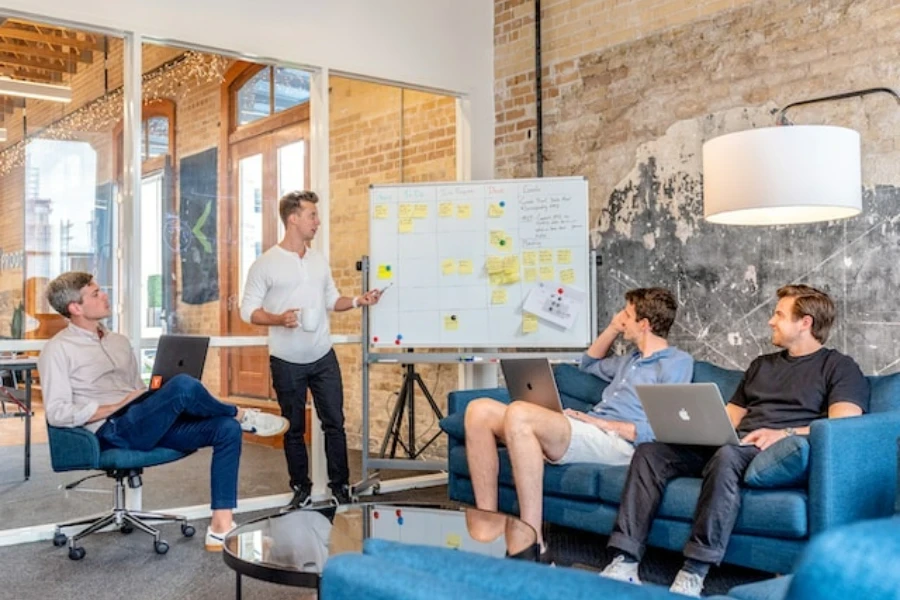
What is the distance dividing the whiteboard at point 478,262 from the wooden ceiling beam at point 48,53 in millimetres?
1700

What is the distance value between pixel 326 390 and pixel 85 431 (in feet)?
4.67

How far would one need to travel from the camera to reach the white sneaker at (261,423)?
4.28m

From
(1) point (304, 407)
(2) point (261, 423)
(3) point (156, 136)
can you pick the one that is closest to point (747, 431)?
(2) point (261, 423)

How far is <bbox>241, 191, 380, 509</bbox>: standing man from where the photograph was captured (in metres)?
4.82

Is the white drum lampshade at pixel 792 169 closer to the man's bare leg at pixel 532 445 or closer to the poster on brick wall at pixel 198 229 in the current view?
the man's bare leg at pixel 532 445

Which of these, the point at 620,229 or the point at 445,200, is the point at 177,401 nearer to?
the point at 445,200

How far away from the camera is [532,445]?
373 centimetres

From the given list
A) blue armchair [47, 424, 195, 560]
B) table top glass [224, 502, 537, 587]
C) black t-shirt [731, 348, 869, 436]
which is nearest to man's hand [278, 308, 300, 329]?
blue armchair [47, 424, 195, 560]

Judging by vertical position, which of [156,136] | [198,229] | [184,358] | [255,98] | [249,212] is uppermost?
[255,98]

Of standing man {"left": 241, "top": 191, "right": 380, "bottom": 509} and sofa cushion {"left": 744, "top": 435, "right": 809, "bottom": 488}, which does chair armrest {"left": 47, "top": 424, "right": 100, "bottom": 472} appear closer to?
standing man {"left": 241, "top": 191, "right": 380, "bottom": 509}

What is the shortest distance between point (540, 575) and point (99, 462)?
3.34 metres

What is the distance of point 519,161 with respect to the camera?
19.5 ft

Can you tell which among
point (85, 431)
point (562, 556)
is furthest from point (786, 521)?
point (85, 431)

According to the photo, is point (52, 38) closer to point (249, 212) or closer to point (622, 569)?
point (249, 212)
